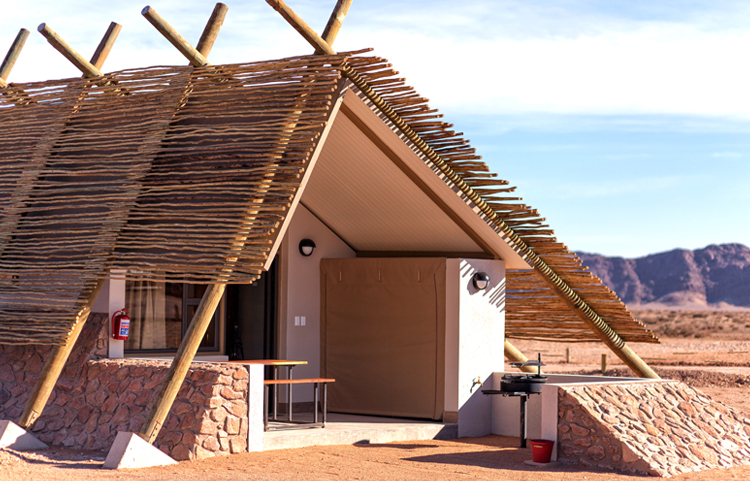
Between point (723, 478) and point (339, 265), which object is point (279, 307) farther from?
point (723, 478)

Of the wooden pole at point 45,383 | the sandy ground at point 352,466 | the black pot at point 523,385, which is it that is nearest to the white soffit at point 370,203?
the black pot at point 523,385

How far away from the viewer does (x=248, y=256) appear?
26.3 feet

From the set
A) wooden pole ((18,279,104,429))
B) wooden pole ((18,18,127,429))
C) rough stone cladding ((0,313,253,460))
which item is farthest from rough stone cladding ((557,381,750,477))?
wooden pole ((18,279,104,429))

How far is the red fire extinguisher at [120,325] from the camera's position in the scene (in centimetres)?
923

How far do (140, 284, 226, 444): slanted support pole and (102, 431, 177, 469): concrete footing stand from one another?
0.10 meters

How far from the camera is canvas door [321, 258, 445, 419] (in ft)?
34.1

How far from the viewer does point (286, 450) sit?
8523mm

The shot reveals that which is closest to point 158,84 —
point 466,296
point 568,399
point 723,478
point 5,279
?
point 5,279

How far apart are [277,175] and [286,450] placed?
271 cm

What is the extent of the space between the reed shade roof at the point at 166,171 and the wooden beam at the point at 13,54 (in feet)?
2.52

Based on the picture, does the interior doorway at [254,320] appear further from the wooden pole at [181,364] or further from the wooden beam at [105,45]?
the wooden beam at [105,45]

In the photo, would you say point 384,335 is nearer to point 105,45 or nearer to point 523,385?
point 523,385

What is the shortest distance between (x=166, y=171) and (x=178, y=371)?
2.23m

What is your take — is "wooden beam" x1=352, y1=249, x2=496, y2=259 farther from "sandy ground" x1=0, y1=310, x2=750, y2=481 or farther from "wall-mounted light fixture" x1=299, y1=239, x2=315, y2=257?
"sandy ground" x1=0, y1=310, x2=750, y2=481
